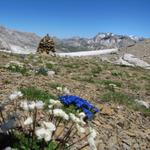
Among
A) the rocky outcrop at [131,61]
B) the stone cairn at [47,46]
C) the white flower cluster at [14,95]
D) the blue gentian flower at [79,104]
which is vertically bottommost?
the rocky outcrop at [131,61]

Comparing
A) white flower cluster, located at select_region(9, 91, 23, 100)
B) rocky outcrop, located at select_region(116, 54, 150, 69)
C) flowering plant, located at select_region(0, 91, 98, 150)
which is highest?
white flower cluster, located at select_region(9, 91, 23, 100)

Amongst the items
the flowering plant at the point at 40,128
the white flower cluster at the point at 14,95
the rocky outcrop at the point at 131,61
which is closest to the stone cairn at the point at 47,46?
the rocky outcrop at the point at 131,61

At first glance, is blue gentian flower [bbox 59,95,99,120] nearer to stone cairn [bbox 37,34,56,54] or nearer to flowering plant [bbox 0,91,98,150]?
flowering plant [bbox 0,91,98,150]

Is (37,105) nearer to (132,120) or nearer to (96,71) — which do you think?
(132,120)

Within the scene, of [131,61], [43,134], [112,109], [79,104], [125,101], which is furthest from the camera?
[131,61]

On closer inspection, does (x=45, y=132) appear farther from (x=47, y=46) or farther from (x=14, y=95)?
(x=47, y=46)

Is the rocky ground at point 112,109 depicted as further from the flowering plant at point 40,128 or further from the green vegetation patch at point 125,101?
the flowering plant at point 40,128

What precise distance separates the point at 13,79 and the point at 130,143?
550cm

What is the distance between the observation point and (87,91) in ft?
49.2

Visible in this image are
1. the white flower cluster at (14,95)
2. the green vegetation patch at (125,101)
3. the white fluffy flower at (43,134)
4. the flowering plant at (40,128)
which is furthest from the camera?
the green vegetation patch at (125,101)

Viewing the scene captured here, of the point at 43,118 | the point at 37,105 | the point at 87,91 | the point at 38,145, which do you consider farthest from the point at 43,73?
the point at 37,105

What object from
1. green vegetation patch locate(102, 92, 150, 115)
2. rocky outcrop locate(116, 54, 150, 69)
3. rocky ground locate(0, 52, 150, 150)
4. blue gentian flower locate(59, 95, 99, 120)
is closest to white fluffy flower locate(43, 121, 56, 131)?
rocky ground locate(0, 52, 150, 150)

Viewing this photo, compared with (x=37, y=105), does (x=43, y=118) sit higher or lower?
lower

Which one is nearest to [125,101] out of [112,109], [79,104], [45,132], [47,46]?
[112,109]
